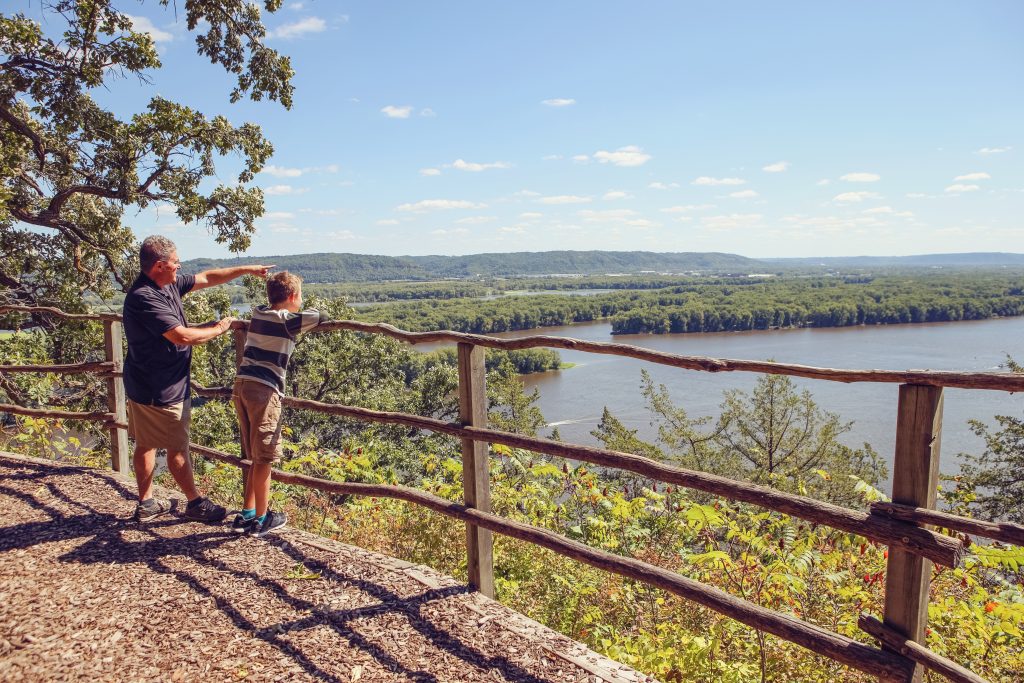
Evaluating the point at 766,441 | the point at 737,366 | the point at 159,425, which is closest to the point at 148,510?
the point at 159,425

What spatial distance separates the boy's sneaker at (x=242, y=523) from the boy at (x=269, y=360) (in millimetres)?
412

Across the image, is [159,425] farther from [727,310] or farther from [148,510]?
[727,310]

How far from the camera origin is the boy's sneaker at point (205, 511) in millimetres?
4117

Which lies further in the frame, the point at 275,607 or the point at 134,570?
the point at 134,570

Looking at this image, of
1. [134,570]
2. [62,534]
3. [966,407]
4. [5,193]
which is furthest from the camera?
[966,407]

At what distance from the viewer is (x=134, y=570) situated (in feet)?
11.3

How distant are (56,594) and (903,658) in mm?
3623

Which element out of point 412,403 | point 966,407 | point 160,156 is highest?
point 160,156

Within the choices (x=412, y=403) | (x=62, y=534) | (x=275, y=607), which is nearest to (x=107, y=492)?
(x=62, y=534)

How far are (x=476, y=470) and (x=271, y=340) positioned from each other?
4.27 feet

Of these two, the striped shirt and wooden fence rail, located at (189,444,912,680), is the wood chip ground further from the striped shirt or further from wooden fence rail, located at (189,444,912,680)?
the striped shirt

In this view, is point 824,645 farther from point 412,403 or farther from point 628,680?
point 412,403

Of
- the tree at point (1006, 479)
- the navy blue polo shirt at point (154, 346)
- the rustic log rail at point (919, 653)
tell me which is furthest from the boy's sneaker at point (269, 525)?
the tree at point (1006, 479)

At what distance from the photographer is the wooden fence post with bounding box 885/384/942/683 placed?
1.99m
